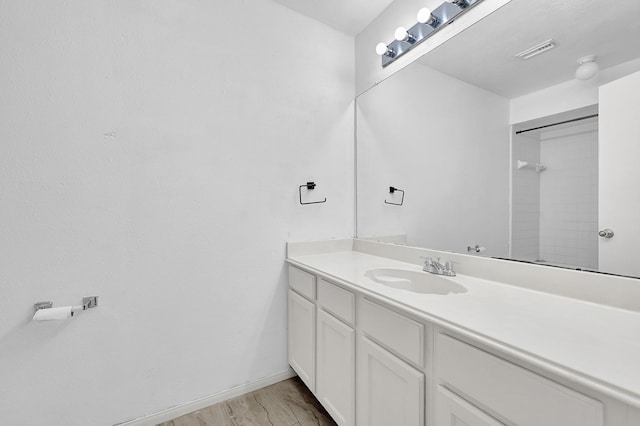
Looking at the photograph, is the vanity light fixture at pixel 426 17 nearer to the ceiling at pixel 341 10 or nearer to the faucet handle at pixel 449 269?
the ceiling at pixel 341 10

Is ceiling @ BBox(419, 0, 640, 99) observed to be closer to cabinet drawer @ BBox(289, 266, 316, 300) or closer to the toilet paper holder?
cabinet drawer @ BBox(289, 266, 316, 300)

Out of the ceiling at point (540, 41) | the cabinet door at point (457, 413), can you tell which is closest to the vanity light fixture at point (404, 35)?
the ceiling at point (540, 41)

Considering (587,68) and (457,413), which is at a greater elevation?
(587,68)

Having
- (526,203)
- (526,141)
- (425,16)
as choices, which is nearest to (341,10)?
(425,16)

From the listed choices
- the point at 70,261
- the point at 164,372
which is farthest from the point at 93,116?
the point at 164,372

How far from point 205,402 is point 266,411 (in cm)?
36

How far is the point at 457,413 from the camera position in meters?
0.76

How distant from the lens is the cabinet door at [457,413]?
69 cm

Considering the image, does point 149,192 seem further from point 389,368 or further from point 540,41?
point 540,41

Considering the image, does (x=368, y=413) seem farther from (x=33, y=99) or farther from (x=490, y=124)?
(x=33, y=99)

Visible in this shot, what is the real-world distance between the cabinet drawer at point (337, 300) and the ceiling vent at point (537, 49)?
1.23m

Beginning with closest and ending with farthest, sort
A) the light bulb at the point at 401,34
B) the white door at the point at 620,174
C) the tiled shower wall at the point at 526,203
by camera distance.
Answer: the white door at the point at 620,174 < the tiled shower wall at the point at 526,203 < the light bulb at the point at 401,34

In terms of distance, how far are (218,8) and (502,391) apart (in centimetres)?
212

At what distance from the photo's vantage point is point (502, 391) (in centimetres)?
66
